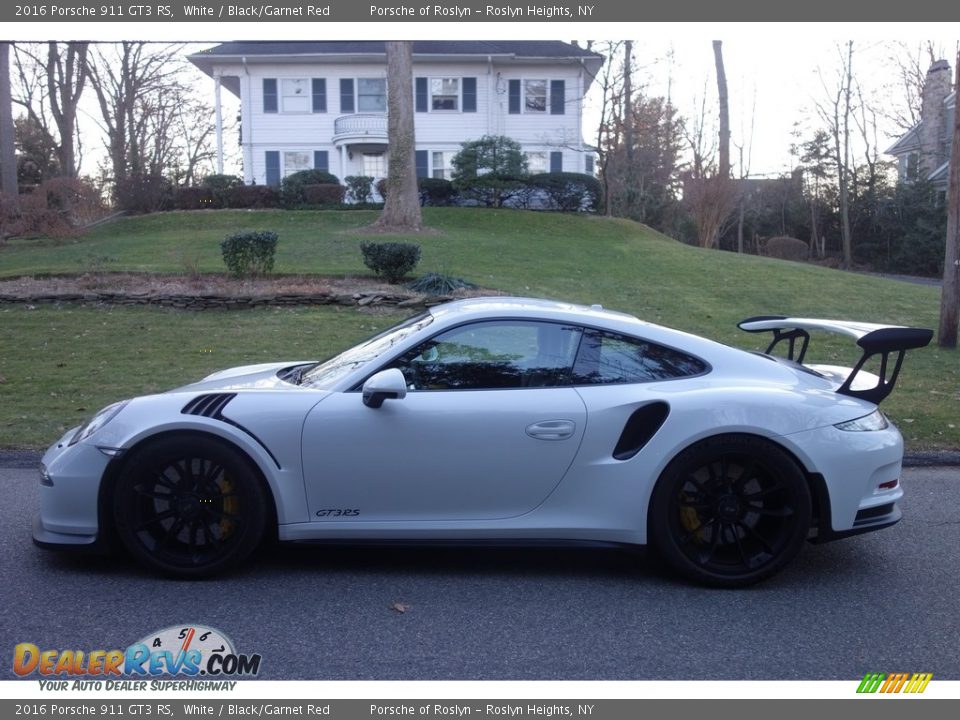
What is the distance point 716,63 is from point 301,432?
32290 millimetres

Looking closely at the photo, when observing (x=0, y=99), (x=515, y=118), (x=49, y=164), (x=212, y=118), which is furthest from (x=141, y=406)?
(x=212, y=118)

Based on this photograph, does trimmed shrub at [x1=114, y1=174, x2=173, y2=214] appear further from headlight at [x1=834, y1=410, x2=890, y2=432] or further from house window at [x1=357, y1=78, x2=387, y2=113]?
headlight at [x1=834, y1=410, x2=890, y2=432]

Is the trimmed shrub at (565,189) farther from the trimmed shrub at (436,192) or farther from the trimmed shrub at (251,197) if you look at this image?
the trimmed shrub at (251,197)

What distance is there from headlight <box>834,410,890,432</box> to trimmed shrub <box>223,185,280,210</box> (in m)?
25.1

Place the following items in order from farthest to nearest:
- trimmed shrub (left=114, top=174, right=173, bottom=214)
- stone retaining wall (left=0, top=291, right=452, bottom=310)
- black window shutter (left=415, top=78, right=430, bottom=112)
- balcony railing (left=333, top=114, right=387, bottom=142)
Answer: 1. black window shutter (left=415, top=78, right=430, bottom=112)
2. balcony railing (left=333, top=114, right=387, bottom=142)
3. trimmed shrub (left=114, top=174, right=173, bottom=214)
4. stone retaining wall (left=0, top=291, right=452, bottom=310)

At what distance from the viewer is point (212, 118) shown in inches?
1916

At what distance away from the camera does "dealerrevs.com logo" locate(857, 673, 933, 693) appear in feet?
10.9

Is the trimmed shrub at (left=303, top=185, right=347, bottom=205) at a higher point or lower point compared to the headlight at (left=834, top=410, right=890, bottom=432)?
higher

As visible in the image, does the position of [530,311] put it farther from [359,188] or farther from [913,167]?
[913,167]

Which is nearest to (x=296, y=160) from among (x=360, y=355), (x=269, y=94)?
(x=269, y=94)

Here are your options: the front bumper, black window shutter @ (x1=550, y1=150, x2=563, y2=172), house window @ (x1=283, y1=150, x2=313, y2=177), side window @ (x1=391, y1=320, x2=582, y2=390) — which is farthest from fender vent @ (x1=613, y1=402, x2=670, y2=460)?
house window @ (x1=283, y1=150, x2=313, y2=177)

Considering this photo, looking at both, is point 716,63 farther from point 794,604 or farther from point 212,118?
point 794,604

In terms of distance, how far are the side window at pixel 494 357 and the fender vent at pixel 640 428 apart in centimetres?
39

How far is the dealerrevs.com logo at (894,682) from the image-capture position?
333 centimetres
